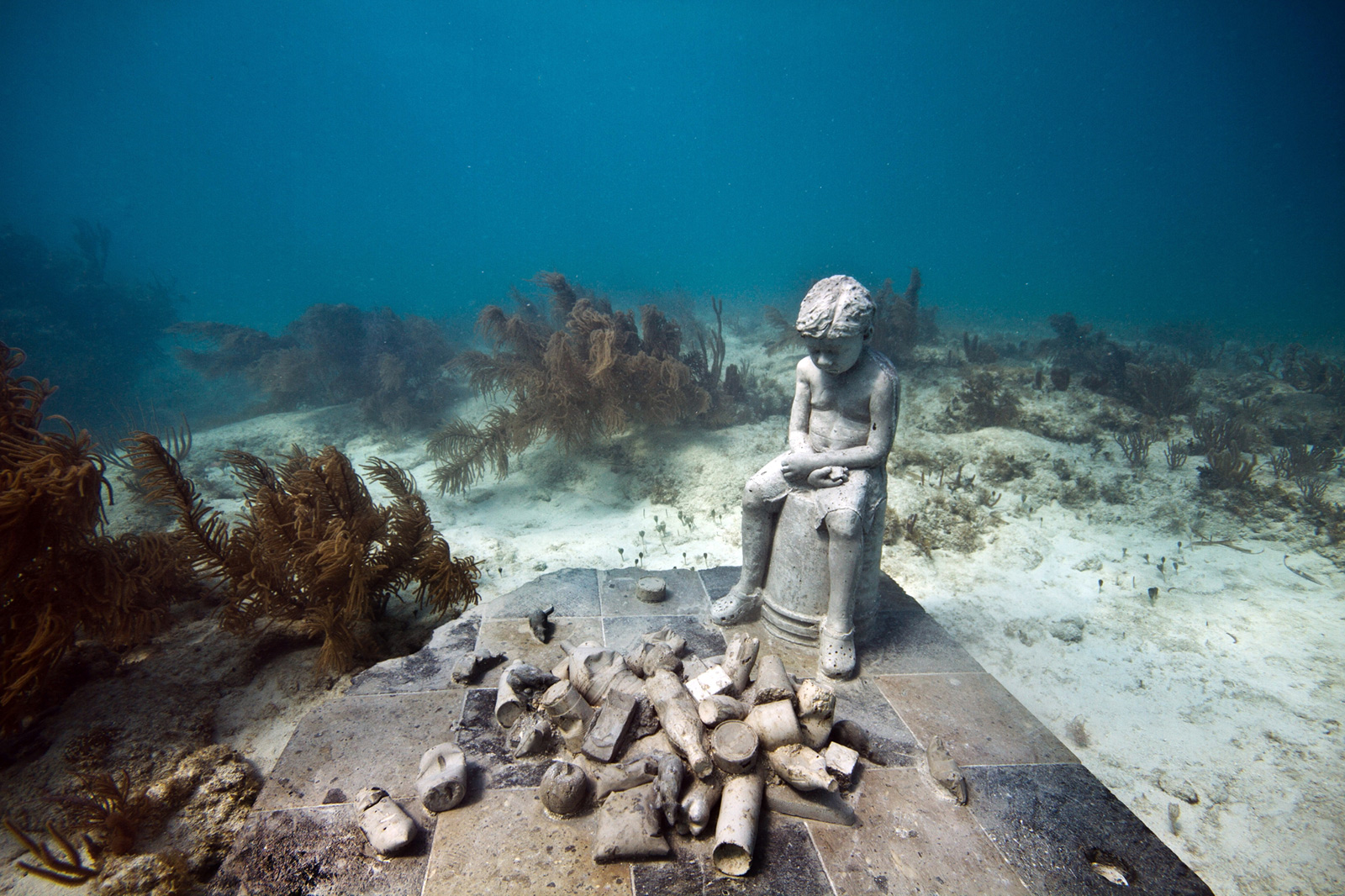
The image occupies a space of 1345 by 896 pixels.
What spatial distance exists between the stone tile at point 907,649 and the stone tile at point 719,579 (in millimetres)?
1051

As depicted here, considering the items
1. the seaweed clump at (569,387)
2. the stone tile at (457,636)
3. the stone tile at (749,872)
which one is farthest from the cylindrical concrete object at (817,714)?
the seaweed clump at (569,387)

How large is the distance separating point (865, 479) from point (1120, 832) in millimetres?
1933

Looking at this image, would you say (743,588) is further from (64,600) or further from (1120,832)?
(64,600)

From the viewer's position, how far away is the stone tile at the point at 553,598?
385cm

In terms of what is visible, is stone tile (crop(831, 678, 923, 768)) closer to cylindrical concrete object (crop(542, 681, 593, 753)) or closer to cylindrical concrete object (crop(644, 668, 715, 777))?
cylindrical concrete object (crop(644, 668, 715, 777))

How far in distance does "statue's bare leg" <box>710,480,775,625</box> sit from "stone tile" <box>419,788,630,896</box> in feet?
5.49

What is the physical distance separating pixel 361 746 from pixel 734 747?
6.37ft

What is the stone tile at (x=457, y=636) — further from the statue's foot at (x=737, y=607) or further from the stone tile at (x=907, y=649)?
the stone tile at (x=907, y=649)

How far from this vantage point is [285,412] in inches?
508

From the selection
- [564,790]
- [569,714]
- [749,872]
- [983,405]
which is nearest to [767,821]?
[749,872]

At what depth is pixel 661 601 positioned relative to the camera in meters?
4.02

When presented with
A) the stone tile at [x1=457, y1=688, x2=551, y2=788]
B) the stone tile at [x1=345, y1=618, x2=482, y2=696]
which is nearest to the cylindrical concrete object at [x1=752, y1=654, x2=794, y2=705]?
the stone tile at [x1=457, y1=688, x2=551, y2=788]

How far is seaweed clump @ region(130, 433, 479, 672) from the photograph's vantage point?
138 inches

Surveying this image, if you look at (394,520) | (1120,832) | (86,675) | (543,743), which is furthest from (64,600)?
(1120,832)
